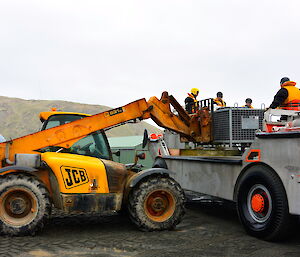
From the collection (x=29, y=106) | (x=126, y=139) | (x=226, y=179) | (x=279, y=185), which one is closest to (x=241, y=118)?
(x=226, y=179)

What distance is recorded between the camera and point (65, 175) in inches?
212

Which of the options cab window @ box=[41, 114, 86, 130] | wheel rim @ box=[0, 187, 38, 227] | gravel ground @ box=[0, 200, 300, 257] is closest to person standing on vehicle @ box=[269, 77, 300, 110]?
gravel ground @ box=[0, 200, 300, 257]

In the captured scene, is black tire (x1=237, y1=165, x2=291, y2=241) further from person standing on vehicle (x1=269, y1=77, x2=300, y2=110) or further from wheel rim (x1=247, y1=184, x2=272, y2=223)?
person standing on vehicle (x1=269, y1=77, x2=300, y2=110)

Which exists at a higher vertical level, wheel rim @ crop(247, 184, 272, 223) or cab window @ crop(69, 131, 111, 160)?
cab window @ crop(69, 131, 111, 160)

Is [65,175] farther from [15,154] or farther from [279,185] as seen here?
[279,185]

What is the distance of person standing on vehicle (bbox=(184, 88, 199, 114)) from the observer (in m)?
8.30

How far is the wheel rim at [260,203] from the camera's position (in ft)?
17.1

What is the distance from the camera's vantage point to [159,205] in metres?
5.78


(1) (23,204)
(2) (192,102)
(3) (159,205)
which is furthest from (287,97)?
(1) (23,204)

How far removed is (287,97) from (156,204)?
291cm

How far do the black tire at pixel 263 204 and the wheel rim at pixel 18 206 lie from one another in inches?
118

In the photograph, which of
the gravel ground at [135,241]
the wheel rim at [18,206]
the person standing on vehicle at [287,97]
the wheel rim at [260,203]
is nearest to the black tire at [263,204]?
the wheel rim at [260,203]

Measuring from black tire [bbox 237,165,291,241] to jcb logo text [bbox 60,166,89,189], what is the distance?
91.9 inches

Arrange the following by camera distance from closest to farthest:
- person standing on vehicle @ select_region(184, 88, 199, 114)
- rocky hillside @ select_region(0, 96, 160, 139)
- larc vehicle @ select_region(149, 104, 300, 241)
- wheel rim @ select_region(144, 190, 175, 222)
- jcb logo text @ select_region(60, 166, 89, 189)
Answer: larc vehicle @ select_region(149, 104, 300, 241) < jcb logo text @ select_region(60, 166, 89, 189) < wheel rim @ select_region(144, 190, 175, 222) < person standing on vehicle @ select_region(184, 88, 199, 114) < rocky hillside @ select_region(0, 96, 160, 139)
